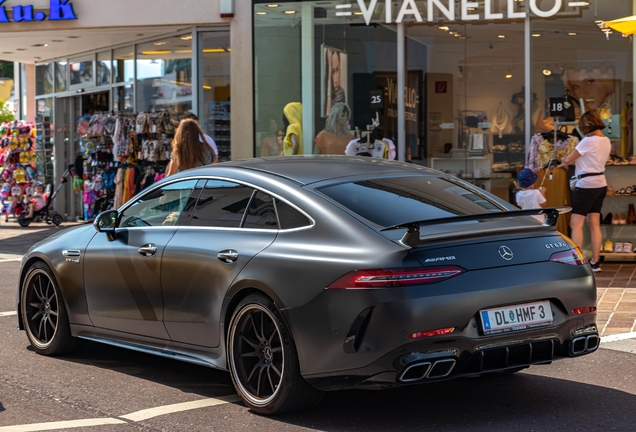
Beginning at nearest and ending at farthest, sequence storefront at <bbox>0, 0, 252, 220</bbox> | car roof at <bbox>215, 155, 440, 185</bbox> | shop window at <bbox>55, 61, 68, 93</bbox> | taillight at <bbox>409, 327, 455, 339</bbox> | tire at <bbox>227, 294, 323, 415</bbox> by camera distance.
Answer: taillight at <bbox>409, 327, 455, 339</bbox>, tire at <bbox>227, 294, 323, 415</bbox>, car roof at <bbox>215, 155, 440, 185</bbox>, storefront at <bbox>0, 0, 252, 220</bbox>, shop window at <bbox>55, 61, 68, 93</bbox>

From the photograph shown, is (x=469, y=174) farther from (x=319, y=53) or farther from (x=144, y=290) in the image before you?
(x=144, y=290)

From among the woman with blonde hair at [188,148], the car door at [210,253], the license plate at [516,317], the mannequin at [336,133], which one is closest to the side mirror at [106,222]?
the car door at [210,253]

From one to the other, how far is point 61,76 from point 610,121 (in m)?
13.4

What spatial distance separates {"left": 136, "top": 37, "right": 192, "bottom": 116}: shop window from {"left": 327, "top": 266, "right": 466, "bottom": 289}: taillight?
12.8 metres

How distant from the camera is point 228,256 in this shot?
5.75 m

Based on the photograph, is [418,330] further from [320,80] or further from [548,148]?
[320,80]

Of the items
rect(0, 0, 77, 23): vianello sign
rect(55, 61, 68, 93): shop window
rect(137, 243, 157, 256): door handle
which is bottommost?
rect(137, 243, 157, 256): door handle

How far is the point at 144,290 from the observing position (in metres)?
6.45

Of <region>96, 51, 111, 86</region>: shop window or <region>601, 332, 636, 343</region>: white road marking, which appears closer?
<region>601, 332, 636, 343</region>: white road marking

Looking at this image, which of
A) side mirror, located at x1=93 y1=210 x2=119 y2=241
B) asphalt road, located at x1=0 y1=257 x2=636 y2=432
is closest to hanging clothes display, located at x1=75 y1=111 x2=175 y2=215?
side mirror, located at x1=93 y1=210 x2=119 y2=241

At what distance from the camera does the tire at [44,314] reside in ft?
23.8

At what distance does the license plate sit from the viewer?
5102 mm

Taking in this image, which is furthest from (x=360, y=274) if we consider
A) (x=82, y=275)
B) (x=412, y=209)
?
(x=82, y=275)

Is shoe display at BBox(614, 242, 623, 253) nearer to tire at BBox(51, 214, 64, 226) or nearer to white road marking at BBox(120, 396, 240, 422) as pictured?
white road marking at BBox(120, 396, 240, 422)
